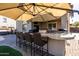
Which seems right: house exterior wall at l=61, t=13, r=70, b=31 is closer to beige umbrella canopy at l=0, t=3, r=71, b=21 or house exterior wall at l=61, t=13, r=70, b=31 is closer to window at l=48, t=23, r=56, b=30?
beige umbrella canopy at l=0, t=3, r=71, b=21

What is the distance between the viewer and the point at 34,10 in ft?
15.8

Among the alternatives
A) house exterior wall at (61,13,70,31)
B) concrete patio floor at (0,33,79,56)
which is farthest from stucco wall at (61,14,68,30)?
concrete patio floor at (0,33,79,56)

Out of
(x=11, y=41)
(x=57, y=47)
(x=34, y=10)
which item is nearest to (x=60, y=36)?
(x=57, y=47)

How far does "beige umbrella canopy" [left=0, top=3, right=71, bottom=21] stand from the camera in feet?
13.6

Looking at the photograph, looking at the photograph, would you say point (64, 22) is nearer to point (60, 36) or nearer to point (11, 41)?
point (60, 36)

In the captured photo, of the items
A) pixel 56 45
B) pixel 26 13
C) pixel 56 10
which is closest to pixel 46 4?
pixel 56 10

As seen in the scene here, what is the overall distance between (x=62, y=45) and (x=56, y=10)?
978 millimetres

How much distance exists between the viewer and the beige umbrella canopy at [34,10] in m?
4.16

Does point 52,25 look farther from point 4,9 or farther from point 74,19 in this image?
point 4,9

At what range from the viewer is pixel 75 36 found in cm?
396

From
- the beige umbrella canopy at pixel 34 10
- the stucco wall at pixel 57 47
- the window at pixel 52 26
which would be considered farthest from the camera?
the window at pixel 52 26

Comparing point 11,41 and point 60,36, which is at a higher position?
point 60,36

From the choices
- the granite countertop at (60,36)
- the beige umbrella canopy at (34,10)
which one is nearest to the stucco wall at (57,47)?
the granite countertop at (60,36)

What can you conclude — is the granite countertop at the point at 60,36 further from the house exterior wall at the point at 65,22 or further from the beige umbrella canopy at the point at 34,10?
the beige umbrella canopy at the point at 34,10
